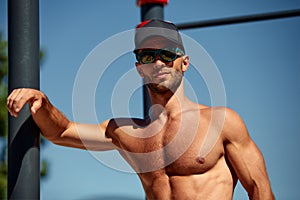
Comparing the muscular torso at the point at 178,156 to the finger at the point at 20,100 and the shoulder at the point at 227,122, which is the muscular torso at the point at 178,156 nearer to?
the shoulder at the point at 227,122

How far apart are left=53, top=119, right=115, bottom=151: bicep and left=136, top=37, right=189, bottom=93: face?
39 centimetres

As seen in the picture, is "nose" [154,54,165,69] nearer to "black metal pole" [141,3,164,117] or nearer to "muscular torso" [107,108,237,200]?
"muscular torso" [107,108,237,200]

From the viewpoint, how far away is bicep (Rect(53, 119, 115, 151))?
3.83 metres

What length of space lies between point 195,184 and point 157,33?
918 millimetres

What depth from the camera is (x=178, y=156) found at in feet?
13.0

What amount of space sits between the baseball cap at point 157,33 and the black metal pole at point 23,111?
682 millimetres

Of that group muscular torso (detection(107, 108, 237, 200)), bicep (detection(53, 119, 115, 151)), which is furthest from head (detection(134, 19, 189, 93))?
bicep (detection(53, 119, 115, 151))

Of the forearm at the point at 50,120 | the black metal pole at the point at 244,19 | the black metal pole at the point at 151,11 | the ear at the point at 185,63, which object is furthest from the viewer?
the black metal pole at the point at 244,19

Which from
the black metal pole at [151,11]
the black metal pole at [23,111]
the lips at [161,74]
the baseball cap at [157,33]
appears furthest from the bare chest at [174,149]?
the black metal pole at [151,11]

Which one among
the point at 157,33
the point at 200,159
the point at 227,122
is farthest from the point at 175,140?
the point at 157,33

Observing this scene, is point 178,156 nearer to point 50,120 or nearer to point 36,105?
point 50,120

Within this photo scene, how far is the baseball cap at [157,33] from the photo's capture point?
395cm

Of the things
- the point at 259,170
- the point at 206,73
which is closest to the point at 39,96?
the point at 206,73

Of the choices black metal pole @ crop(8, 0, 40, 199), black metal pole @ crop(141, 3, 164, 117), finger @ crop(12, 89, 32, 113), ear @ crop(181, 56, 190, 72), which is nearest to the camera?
finger @ crop(12, 89, 32, 113)
